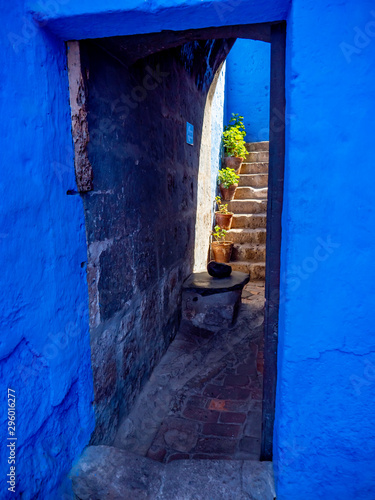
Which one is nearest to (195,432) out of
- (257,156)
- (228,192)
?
(228,192)

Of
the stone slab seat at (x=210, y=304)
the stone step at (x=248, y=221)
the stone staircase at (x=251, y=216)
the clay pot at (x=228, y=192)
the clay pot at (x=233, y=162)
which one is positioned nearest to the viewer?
the stone slab seat at (x=210, y=304)

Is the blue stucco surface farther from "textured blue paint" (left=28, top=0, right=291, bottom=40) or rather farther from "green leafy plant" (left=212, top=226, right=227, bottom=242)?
"green leafy plant" (left=212, top=226, right=227, bottom=242)

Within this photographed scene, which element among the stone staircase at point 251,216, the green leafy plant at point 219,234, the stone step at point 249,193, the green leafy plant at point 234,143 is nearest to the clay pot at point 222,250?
the stone staircase at point 251,216

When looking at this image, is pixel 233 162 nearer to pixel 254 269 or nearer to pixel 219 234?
pixel 219 234

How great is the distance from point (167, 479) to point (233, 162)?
5860 mm

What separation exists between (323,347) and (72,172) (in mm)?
1319

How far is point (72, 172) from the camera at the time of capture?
1665 mm

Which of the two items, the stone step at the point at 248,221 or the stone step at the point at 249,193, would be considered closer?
the stone step at the point at 248,221

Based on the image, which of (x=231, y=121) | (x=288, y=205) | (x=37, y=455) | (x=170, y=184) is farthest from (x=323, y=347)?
(x=231, y=121)

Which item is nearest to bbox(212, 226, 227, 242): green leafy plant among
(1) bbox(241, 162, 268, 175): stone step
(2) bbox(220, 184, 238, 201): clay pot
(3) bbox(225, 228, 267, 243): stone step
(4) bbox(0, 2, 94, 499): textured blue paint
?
(3) bbox(225, 228, 267, 243): stone step

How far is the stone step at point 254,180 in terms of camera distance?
22.0 ft

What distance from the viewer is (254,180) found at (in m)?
6.73

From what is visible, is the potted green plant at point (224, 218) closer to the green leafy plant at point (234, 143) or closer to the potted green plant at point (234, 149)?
the potted green plant at point (234, 149)

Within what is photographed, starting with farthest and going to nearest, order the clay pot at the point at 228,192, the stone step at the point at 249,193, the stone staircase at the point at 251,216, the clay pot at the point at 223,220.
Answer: the stone step at the point at 249,193
the clay pot at the point at 228,192
the clay pot at the point at 223,220
the stone staircase at the point at 251,216
